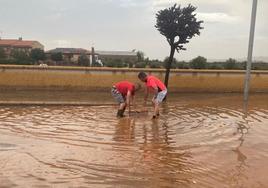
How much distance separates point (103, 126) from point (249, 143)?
351 cm

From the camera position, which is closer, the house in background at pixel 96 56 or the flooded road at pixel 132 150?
the flooded road at pixel 132 150

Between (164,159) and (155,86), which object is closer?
(164,159)

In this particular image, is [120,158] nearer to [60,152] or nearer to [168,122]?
[60,152]

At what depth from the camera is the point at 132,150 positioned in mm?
8609

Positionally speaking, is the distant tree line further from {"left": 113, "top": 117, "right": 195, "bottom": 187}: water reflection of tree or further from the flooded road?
{"left": 113, "top": 117, "right": 195, "bottom": 187}: water reflection of tree

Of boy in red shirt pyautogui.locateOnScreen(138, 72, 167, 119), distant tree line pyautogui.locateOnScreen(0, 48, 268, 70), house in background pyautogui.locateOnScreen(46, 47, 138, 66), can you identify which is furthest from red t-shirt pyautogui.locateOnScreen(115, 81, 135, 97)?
house in background pyautogui.locateOnScreen(46, 47, 138, 66)

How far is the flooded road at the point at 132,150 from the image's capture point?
258 inches

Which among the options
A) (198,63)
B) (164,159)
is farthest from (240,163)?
(198,63)

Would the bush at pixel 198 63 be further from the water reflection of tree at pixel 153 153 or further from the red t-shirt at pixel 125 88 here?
the water reflection of tree at pixel 153 153

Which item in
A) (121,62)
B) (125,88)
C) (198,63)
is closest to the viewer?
(125,88)

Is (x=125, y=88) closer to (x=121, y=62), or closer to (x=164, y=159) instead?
(x=164, y=159)

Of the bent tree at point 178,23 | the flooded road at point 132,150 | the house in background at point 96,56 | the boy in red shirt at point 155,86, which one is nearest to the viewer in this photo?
the flooded road at point 132,150

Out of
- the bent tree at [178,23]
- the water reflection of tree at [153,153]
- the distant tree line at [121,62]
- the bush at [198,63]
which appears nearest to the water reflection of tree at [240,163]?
the water reflection of tree at [153,153]

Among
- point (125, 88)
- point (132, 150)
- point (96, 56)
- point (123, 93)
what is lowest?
point (132, 150)
